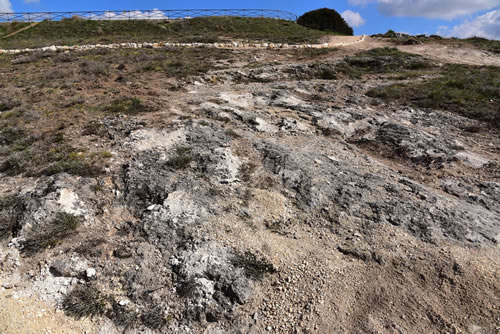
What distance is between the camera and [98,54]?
24.8 meters

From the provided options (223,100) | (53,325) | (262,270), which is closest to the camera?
(53,325)

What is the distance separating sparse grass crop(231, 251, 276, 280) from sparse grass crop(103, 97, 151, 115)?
8.51 meters

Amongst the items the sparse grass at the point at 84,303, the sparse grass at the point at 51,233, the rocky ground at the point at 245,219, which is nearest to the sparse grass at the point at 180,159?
the rocky ground at the point at 245,219

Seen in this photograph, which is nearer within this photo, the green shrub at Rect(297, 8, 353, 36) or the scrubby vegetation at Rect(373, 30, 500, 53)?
the scrubby vegetation at Rect(373, 30, 500, 53)

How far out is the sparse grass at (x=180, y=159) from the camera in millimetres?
9366

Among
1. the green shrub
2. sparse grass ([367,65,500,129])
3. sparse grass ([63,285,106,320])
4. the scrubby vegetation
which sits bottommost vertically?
sparse grass ([63,285,106,320])

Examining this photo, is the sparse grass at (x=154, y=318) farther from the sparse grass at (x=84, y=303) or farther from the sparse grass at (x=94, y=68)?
the sparse grass at (x=94, y=68)

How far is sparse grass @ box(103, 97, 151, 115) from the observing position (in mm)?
12922

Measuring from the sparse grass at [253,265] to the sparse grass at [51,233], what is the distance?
381 centimetres

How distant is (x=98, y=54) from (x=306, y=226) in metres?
23.8

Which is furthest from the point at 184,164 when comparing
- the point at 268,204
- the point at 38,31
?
the point at 38,31

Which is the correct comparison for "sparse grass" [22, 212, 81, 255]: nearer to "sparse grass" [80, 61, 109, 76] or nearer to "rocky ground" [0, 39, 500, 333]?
"rocky ground" [0, 39, 500, 333]

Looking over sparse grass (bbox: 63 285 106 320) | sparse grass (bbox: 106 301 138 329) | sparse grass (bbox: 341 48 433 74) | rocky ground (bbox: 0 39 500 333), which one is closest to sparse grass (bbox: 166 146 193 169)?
rocky ground (bbox: 0 39 500 333)

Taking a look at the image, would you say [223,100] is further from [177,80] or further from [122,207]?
[122,207]
